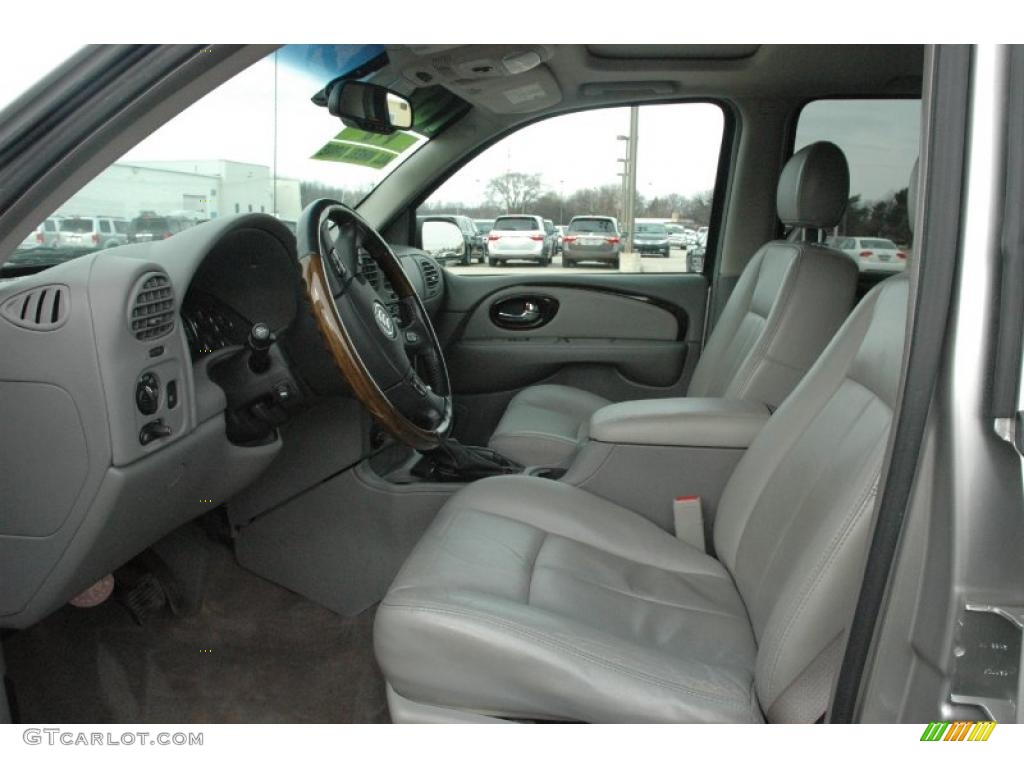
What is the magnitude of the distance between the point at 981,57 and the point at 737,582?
1.06 metres

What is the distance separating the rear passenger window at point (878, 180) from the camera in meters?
2.89

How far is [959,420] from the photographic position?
2.93 ft

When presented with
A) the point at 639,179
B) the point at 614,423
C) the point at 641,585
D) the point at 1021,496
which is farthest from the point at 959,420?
the point at 639,179

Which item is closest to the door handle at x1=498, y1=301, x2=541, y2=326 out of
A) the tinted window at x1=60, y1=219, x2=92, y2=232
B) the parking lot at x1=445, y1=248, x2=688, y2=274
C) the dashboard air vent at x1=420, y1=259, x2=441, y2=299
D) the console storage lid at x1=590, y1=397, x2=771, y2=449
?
the parking lot at x1=445, y1=248, x2=688, y2=274

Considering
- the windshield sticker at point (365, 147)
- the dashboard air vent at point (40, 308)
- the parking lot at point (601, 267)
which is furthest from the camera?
the parking lot at point (601, 267)

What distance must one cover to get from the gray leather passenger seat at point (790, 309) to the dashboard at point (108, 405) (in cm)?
92

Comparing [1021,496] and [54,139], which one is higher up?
[54,139]

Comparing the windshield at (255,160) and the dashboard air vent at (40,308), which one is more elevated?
the windshield at (255,160)

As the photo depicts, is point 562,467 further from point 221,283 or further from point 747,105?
point 747,105

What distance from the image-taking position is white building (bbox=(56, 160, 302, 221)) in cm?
174

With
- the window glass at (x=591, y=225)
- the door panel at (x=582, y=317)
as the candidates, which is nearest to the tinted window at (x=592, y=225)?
the window glass at (x=591, y=225)

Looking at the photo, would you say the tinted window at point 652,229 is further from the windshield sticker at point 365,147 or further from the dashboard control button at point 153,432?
the dashboard control button at point 153,432

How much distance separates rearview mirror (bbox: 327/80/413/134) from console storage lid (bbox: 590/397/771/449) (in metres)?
1.00
